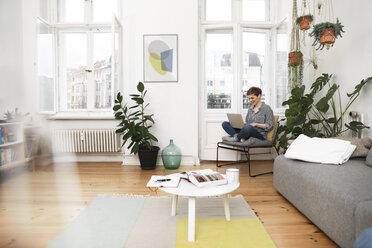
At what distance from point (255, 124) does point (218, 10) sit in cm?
173

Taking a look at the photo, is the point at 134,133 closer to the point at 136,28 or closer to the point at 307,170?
the point at 136,28

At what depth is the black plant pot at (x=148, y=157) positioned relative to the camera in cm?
297

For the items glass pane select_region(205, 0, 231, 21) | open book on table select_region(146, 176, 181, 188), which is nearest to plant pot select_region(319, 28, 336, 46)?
glass pane select_region(205, 0, 231, 21)

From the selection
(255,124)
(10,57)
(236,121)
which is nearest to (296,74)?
(255,124)

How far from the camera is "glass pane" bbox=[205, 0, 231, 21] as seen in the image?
3.48 metres

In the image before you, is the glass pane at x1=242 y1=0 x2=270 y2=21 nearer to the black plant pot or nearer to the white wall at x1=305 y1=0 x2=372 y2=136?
the white wall at x1=305 y1=0 x2=372 y2=136

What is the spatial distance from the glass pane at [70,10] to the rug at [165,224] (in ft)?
3.22

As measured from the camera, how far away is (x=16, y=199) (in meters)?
0.24

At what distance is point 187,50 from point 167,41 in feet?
0.89

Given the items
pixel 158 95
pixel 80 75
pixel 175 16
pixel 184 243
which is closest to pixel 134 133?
pixel 158 95

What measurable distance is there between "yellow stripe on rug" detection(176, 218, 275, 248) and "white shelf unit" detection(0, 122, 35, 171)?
1221mm

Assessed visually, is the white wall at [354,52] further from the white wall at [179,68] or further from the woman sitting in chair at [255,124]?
the white wall at [179,68]

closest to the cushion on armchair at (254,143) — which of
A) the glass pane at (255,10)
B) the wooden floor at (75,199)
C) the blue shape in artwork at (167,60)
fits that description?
the wooden floor at (75,199)

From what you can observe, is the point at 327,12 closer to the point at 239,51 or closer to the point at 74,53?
the point at 239,51
